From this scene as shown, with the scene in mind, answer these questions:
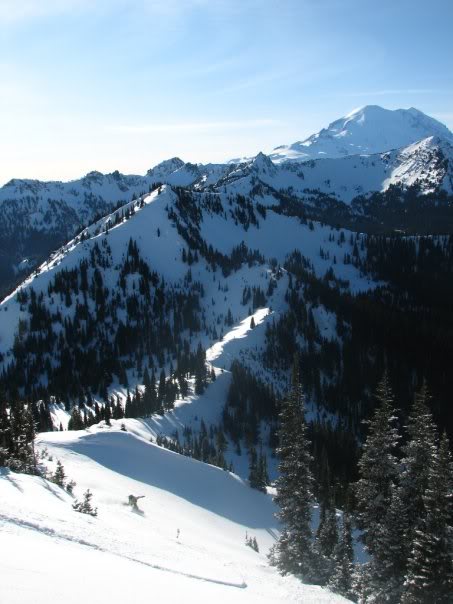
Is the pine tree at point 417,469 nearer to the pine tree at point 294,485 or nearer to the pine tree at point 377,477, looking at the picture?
the pine tree at point 377,477

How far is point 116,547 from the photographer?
23.4 m

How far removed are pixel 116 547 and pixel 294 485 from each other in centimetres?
2221

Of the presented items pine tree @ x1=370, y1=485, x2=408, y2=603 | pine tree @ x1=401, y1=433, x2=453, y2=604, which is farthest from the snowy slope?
pine tree @ x1=401, y1=433, x2=453, y2=604

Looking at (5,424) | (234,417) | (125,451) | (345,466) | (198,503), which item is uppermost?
(5,424)

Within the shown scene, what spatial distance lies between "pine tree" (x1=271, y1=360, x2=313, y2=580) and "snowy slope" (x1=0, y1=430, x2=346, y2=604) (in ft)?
14.2

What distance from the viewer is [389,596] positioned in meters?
31.4

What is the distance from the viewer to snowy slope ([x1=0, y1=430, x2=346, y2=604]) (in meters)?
15.5

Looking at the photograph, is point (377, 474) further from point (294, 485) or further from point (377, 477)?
point (294, 485)

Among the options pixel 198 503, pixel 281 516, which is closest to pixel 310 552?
pixel 281 516

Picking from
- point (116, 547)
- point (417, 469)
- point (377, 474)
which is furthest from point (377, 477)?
point (116, 547)

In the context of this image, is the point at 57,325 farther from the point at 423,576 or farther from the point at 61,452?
the point at 423,576

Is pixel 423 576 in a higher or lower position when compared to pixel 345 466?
higher

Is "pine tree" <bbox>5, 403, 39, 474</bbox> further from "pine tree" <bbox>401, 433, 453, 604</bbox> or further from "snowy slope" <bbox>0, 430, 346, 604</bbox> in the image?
"pine tree" <bbox>401, 433, 453, 604</bbox>

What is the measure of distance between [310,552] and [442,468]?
1563 centimetres
